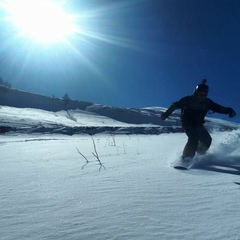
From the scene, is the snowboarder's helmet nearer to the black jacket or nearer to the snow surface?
the black jacket

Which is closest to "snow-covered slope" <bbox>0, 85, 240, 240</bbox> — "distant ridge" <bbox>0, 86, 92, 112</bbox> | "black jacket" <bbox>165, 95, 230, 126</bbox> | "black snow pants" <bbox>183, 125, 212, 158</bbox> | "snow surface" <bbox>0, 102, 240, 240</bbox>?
"snow surface" <bbox>0, 102, 240, 240</bbox>

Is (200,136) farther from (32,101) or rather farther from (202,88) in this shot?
(32,101)

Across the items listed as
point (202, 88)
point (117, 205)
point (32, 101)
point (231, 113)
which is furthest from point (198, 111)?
point (32, 101)

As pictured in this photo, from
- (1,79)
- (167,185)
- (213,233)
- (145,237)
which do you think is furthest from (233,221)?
(1,79)

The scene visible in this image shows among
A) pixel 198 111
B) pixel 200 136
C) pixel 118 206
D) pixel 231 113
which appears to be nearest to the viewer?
pixel 118 206

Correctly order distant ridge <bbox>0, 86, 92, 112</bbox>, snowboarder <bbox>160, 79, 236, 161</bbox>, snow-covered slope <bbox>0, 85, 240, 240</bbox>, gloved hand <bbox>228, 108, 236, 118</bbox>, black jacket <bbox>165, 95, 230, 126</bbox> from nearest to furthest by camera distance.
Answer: snow-covered slope <bbox>0, 85, 240, 240</bbox> → snowboarder <bbox>160, 79, 236, 161</bbox> → black jacket <bbox>165, 95, 230, 126</bbox> → gloved hand <bbox>228, 108, 236, 118</bbox> → distant ridge <bbox>0, 86, 92, 112</bbox>

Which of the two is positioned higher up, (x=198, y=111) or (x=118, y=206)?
(x=198, y=111)

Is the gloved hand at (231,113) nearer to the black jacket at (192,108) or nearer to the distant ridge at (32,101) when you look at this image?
the black jacket at (192,108)

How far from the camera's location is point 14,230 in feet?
4.31

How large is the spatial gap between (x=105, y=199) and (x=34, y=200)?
0.48 m

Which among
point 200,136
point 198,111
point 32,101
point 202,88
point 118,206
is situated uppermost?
point 32,101

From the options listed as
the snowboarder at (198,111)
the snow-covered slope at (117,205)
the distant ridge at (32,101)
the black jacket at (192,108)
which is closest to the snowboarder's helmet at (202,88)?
the snowboarder at (198,111)

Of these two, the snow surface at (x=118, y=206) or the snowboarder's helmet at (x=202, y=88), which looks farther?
the snowboarder's helmet at (x=202, y=88)

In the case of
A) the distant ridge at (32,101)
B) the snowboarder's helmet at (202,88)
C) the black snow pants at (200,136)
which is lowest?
the black snow pants at (200,136)
